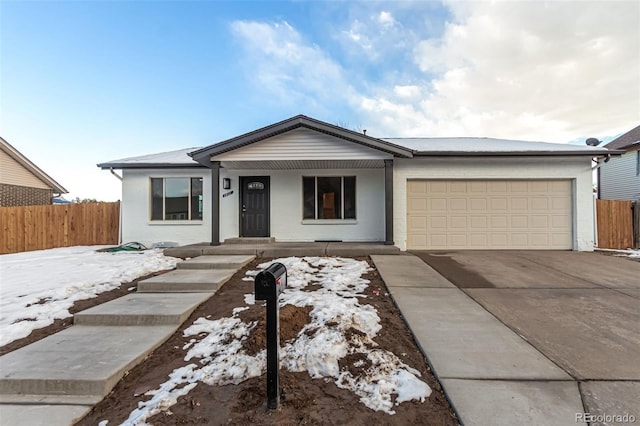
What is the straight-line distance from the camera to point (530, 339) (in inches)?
122

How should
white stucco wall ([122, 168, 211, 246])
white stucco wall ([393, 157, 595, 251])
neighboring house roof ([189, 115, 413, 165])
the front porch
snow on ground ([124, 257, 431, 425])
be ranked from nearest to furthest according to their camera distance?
snow on ground ([124, 257, 431, 425]) → the front porch → neighboring house roof ([189, 115, 413, 165]) → white stucco wall ([393, 157, 595, 251]) → white stucco wall ([122, 168, 211, 246])

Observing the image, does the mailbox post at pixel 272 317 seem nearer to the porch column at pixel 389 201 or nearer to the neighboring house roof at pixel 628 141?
the porch column at pixel 389 201

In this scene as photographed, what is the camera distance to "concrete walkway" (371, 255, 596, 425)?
1989 millimetres

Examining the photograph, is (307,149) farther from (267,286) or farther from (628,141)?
(628,141)

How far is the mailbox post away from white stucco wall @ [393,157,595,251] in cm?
756

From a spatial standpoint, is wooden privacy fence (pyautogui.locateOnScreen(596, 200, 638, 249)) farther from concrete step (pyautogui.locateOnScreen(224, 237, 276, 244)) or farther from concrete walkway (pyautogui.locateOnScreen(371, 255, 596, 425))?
concrete step (pyautogui.locateOnScreen(224, 237, 276, 244))

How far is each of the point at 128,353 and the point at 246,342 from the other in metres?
1.19

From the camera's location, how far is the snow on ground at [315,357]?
2.24 meters

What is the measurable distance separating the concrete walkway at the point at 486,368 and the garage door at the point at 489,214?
5.20 meters

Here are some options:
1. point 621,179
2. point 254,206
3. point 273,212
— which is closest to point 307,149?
point 273,212

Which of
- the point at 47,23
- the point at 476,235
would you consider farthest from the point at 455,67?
the point at 47,23

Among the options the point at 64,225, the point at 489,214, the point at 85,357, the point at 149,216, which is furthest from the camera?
the point at 64,225

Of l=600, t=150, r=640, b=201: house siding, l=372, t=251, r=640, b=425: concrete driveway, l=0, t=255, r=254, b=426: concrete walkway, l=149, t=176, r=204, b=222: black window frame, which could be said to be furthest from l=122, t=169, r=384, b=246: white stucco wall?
l=600, t=150, r=640, b=201: house siding

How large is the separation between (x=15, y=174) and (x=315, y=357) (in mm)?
A: 22892
